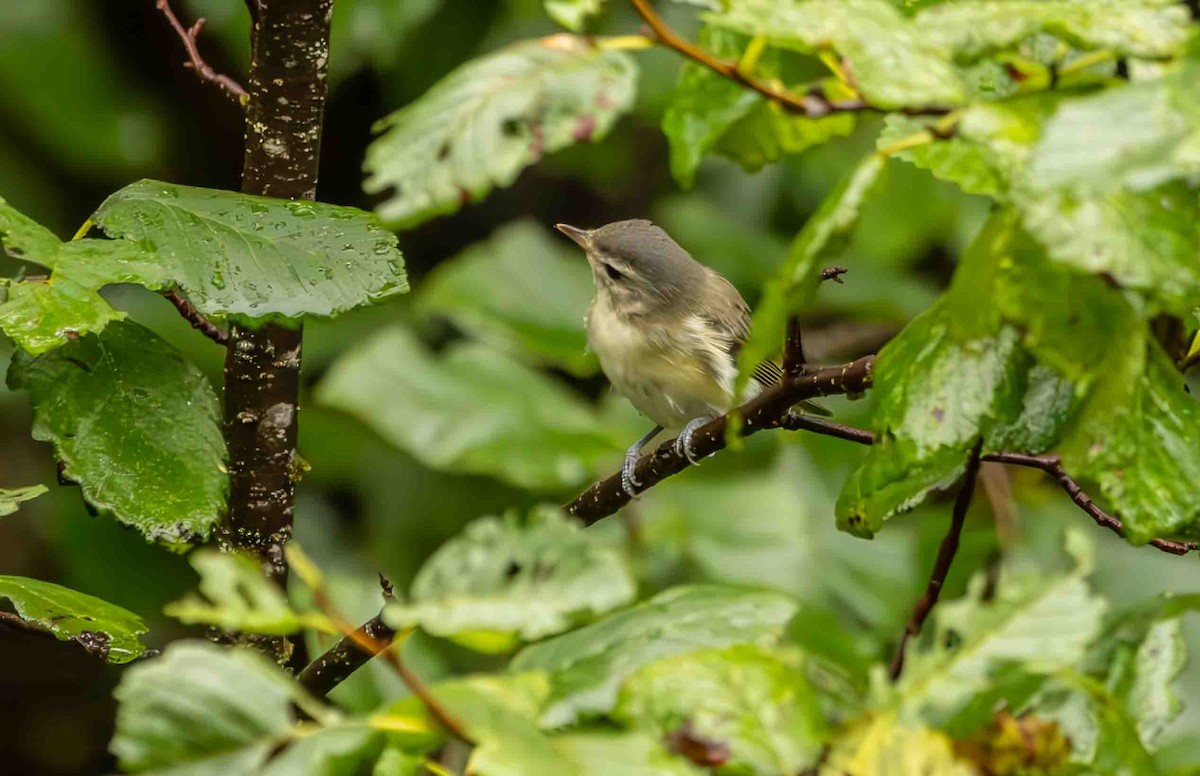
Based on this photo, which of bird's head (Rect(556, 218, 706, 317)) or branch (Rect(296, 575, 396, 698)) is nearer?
branch (Rect(296, 575, 396, 698))

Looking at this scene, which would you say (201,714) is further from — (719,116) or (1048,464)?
(1048,464)

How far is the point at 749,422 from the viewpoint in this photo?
1380mm

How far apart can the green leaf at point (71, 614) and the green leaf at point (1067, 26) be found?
0.91 metres

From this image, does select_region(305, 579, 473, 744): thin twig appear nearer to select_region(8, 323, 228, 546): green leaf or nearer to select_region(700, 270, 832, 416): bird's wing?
select_region(8, 323, 228, 546): green leaf

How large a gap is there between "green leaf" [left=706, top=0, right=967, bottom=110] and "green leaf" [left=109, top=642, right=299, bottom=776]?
46 cm

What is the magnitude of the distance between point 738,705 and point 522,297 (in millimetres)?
2894

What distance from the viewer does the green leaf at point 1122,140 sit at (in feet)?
2.39

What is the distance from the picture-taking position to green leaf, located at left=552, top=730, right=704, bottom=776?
0.78m

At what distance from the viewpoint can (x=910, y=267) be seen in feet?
13.9

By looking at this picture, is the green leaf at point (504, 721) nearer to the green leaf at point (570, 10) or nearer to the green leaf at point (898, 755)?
the green leaf at point (898, 755)

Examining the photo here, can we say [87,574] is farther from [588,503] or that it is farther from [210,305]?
[210,305]

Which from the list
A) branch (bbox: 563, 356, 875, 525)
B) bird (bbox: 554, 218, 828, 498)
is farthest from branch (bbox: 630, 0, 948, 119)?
bird (bbox: 554, 218, 828, 498)

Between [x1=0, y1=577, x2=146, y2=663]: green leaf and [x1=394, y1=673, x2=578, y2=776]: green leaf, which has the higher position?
[x1=394, y1=673, x2=578, y2=776]: green leaf

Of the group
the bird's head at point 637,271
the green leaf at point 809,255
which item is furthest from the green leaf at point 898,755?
the bird's head at point 637,271
